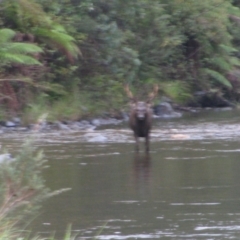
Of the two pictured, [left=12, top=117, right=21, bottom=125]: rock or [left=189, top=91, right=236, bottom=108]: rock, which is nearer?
[left=12, top=117, right=21, bottom=125]: rock

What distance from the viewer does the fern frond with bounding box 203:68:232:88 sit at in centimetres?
3002

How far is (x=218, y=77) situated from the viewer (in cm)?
3008

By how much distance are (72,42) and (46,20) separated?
1.58 m

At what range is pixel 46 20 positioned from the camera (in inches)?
854

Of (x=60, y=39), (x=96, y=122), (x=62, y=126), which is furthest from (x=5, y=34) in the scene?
(x=96, y=122)

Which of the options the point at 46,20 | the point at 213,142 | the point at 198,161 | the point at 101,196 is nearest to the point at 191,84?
the point at 46,20

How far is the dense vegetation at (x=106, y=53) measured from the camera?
21.4 m

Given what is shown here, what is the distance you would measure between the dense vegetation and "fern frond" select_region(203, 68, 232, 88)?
0.17 feet

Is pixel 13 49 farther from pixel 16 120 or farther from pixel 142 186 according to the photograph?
pixel 142 186

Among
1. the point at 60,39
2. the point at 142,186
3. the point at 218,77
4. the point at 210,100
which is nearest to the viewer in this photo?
the point at 142,186

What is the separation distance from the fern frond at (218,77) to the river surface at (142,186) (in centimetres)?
1222

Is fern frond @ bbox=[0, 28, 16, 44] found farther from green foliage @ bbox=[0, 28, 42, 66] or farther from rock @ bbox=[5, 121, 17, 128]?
rock @ bbox=[5, 121, 17, 128]

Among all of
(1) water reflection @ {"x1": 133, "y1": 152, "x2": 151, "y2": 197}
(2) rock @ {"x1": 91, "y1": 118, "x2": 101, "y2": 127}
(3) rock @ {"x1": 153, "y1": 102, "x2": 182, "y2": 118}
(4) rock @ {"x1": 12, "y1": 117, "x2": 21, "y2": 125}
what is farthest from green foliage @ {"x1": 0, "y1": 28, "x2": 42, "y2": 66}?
(1) water reflection @ {"x1": 133, "y1": 152, "x2": 151, "y2": 197}

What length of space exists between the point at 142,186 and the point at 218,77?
20.1 m
